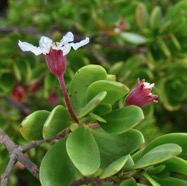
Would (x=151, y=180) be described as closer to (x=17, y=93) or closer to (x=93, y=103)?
(x=93, y=103)

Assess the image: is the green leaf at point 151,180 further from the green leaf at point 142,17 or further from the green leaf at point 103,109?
the green leaf at point 142,17

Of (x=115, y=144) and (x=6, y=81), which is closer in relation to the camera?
(x=115, y=144)

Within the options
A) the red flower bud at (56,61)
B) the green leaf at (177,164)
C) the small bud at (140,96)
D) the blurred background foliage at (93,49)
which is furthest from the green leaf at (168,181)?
the blurred background foliage at (93,49)

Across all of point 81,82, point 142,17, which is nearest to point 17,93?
point 142,17

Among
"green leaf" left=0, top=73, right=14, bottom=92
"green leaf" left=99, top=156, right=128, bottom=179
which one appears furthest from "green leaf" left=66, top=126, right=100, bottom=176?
"green leaf" left=0, top=73, right=14, bottom=92

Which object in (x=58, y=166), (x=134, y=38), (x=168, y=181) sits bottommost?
(x=168, y=181)

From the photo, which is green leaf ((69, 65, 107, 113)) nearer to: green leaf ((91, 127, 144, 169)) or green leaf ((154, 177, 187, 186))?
green leaf ((91, 127, 144, 169))
